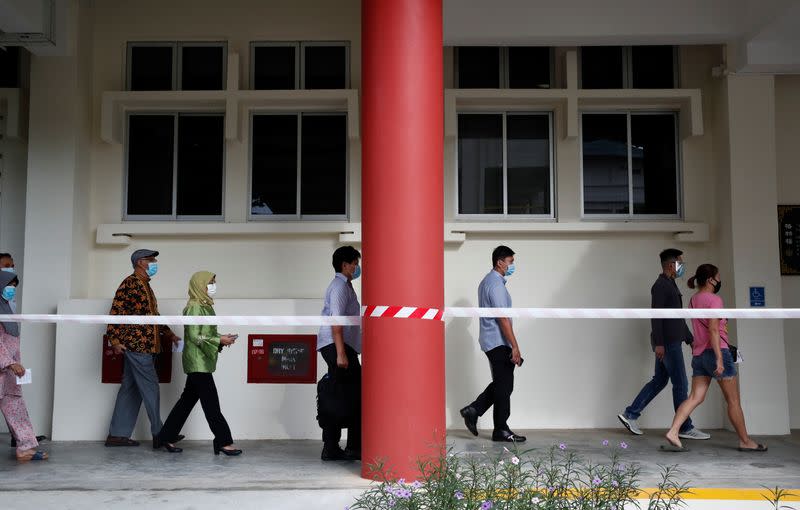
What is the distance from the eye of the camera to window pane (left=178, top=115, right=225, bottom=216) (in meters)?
9.12

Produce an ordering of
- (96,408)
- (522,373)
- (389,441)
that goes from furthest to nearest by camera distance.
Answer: (522,373)
(96,408)
(389,441)

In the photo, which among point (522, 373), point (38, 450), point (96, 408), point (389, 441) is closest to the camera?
point (389, 441)

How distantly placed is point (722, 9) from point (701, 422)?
4460mm

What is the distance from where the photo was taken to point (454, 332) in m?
8.82

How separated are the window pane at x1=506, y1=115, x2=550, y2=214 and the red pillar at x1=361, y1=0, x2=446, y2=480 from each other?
3.39m

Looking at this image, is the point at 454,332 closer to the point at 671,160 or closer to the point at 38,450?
the point at 671,160

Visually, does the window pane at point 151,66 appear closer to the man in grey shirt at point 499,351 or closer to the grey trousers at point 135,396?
the grey trousers at point 135,396

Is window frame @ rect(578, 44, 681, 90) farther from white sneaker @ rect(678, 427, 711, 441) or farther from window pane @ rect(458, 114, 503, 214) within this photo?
white sneaker @ rect(678, 427, 711, 441)

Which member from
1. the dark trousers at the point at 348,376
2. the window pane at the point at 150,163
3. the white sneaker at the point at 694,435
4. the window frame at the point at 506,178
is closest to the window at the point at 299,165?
the window pane at the point at 150,163

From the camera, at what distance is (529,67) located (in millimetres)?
9234

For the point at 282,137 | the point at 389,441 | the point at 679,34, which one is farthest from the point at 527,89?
the point at 389,441

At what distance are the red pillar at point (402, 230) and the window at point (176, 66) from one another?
379 cm

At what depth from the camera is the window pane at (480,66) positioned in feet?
30.1

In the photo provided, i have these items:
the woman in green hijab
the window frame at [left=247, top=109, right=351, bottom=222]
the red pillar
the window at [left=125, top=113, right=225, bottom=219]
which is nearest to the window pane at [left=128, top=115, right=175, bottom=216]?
the window at [left=125, top=113, right=225, bottom=219]
